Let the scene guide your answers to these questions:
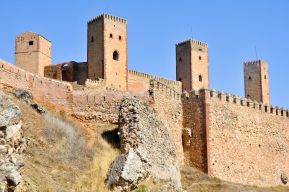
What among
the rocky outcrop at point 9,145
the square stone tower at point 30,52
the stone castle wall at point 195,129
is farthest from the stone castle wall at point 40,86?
the square stone tower at point 30,52

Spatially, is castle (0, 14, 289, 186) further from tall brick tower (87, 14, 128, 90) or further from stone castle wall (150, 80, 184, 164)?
tall brick tower (87, 14, 128, 90)

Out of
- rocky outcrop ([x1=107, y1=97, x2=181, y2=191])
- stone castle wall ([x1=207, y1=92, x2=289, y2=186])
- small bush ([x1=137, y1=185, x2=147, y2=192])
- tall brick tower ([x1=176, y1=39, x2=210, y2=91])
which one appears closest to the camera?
small bush ([x1=137, y1=185, x2=147, y2=192])

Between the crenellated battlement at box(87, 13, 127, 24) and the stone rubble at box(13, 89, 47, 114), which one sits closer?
the stone rubble at box(13, 89, 47, 114)

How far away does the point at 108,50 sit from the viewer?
50312 mm

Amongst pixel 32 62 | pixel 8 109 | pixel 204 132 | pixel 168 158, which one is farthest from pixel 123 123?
pixel 32 62

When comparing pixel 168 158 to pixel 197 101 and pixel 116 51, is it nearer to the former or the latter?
pixel 197 101

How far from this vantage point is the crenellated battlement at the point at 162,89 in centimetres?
2706

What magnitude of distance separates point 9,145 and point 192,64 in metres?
43.0

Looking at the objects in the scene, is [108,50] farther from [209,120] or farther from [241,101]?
[209,120]

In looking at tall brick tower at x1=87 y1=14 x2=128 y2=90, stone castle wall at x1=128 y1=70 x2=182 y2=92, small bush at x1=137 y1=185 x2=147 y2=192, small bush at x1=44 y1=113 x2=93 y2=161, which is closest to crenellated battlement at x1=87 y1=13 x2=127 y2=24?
tall brick tower at x1=87 y1=14 x2=128 y2=90

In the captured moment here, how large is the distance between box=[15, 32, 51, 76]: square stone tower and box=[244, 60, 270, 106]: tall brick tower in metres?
24.7

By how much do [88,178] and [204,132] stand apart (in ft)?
40.0

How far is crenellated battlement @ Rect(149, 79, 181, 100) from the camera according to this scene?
2706 centimetres

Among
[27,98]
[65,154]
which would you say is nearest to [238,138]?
[27,98]
